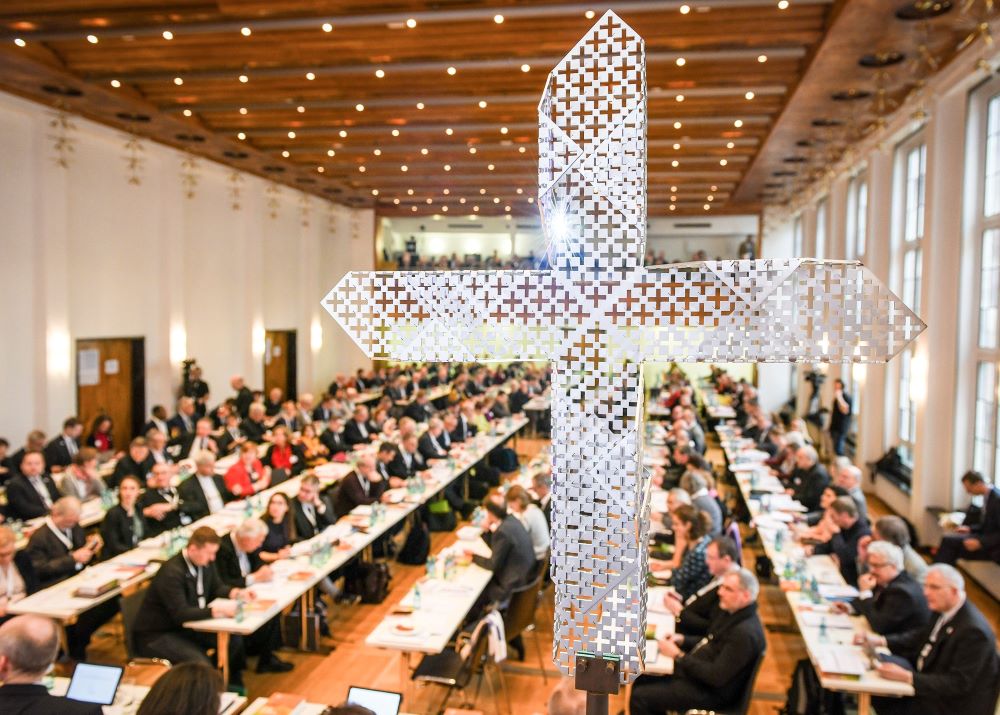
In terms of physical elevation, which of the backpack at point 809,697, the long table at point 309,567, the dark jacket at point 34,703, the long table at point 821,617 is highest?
the dark jacket at point 34,703

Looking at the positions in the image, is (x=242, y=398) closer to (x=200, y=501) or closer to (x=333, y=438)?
(x=333, y=438)

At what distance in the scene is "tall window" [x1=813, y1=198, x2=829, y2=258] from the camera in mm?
20516

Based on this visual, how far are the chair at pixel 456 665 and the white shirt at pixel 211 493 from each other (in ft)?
12.8

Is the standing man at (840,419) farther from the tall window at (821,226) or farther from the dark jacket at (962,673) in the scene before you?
the dark jacket at (962,673)

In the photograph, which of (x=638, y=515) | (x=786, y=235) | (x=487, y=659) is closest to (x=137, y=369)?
(x=487, y=659)

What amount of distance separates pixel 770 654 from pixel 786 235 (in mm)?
20023

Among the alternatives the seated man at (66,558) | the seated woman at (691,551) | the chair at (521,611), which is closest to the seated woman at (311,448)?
the seated man at (66,558)

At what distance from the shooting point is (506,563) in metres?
7.07

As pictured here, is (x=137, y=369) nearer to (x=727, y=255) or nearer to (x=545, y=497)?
(x=545, y=497)

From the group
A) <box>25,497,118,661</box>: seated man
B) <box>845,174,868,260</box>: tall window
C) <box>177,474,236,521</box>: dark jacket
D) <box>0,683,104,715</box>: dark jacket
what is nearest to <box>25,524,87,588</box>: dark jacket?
<box>25,497,118,661</box>: seated man

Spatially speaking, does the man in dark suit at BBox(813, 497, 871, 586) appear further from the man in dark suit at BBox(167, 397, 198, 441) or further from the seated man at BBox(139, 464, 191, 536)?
the man in dark suit at BBox(167, 397, 198, 441)

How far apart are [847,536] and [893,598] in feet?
6.08

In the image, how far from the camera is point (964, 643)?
15.0 feet

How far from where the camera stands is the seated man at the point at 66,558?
6.52 metres
